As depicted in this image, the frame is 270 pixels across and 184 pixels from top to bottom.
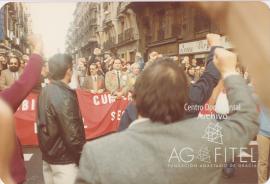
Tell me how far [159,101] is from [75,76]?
525 mm

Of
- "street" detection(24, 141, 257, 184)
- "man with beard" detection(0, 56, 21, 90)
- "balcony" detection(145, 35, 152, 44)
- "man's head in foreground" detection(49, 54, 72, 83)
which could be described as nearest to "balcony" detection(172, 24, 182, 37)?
"balcony" detection(145, 35, 152, 44)

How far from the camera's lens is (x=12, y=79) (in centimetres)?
177

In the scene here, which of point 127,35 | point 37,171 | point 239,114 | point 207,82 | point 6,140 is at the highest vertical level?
point 127,35

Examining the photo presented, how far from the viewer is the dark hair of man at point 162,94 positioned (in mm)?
1374

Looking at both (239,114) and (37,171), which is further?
(37,171)

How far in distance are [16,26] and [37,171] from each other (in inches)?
24.2

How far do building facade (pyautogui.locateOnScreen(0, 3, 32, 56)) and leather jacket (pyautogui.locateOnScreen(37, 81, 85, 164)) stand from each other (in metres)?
0.21

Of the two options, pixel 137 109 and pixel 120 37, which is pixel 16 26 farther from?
pixel 137 109

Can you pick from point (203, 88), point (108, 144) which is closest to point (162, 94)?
point (108, 144)

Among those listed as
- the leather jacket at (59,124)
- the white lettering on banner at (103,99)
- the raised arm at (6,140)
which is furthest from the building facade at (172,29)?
the raised arm at (6,140)

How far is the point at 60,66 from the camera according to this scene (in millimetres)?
1772

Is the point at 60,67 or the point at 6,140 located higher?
the point at 60,67

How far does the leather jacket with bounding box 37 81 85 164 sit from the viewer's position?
1.77 meters

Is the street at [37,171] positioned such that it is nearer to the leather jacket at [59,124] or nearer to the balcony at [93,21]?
the leather jacket at [59,124]
